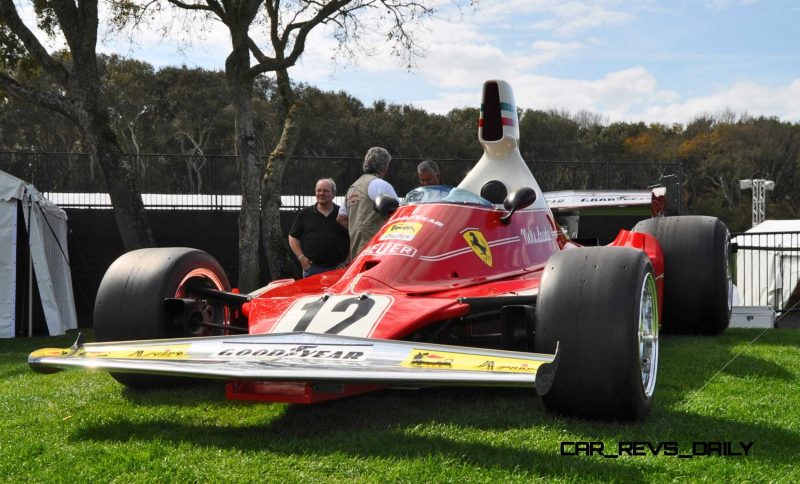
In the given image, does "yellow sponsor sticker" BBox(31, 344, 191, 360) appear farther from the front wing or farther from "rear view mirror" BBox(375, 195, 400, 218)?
"rear view mirror" BBox(375, 195, 400, 218)

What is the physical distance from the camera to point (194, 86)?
44000 mm

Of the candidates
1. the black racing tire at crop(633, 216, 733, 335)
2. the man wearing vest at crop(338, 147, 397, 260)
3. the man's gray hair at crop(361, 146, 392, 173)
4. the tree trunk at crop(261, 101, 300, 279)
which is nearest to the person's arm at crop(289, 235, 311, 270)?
the man wearing vest at crop(338, 147, 397, 260)

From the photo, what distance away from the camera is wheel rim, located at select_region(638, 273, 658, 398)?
14.3ft

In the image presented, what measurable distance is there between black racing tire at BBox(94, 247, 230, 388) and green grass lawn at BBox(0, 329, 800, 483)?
400mm

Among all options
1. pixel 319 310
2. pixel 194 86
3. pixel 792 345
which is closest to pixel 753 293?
pixel 792 345

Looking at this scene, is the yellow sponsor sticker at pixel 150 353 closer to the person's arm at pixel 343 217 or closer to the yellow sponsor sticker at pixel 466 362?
the yellow sponsor sticker at pixel 466 362

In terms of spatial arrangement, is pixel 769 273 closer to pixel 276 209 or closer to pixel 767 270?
pixel 767 270

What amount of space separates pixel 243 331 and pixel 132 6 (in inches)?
453

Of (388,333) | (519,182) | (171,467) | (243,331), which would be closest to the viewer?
(171,467)

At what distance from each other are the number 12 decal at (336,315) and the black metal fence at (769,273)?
44.8 ft

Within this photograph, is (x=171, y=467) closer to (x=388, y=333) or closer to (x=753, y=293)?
(x=388, y=333)

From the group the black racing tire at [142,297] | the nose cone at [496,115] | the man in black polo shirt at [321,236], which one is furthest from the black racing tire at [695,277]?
the black racing tire at [142,297]
